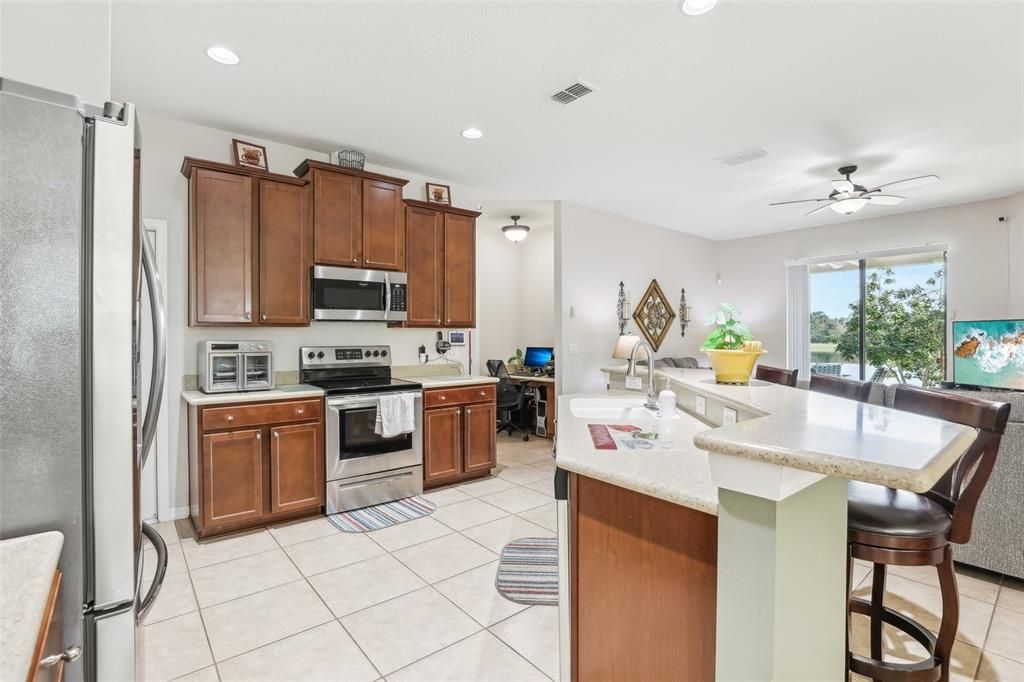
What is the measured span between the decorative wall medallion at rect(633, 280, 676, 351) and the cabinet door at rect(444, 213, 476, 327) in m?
2.62

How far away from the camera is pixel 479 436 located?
14.0ft

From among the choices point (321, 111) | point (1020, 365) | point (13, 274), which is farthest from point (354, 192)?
point (1020, 365)

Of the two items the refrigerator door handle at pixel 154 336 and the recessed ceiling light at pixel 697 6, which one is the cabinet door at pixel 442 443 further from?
the recessed ceiling light at pixel 697 6

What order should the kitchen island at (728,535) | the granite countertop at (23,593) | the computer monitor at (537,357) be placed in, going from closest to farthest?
the granite countertop at (23,593) < the kitchen island at (728,535) < the computer monitor at (537,357)

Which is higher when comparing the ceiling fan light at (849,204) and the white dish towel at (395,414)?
the ceiling fan light at (849,204)

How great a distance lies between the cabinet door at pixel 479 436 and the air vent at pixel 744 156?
9.62 feet

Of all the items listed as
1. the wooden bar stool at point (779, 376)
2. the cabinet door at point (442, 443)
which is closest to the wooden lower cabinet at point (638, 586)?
the wooden bar stool at point (779, 376)

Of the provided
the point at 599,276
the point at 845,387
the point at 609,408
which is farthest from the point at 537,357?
the point at 845,387

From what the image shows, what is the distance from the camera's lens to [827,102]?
10.1 ft

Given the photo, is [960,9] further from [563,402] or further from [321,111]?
[321,111]

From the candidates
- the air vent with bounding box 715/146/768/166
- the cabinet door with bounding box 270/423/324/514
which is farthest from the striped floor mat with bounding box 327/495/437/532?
the air vent with bounding box 715/146/768/166

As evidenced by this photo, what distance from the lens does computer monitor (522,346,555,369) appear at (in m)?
6.73

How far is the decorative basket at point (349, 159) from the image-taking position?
370 cm

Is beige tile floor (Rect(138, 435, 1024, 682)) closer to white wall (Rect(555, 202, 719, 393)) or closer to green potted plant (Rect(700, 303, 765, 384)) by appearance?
green potted plant (Rect(700, 303, 765, 384))
